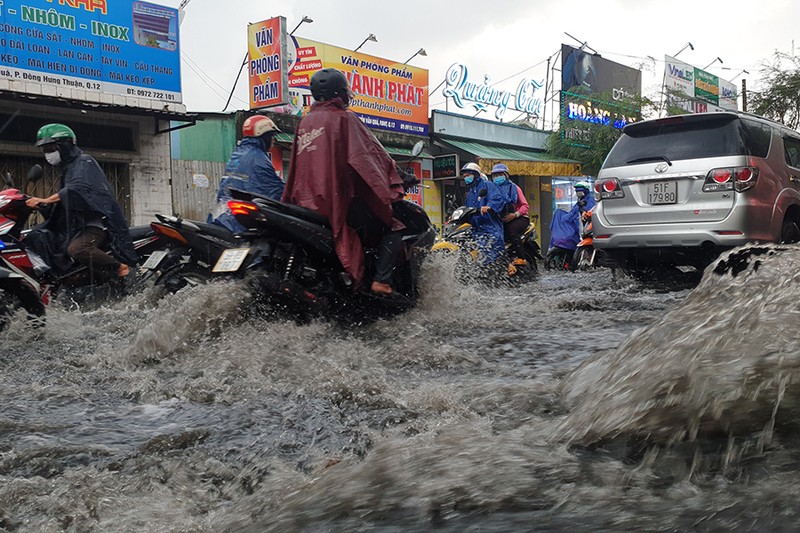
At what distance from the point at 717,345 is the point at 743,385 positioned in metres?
0.30

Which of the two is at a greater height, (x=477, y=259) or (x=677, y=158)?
(x=677, y=158)

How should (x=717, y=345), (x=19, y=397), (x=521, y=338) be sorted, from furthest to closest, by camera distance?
(x=521, y=338) → (x=19, y=397) → (x=717, y=345)

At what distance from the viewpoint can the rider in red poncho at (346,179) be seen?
196 inches

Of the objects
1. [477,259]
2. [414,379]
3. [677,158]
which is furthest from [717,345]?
[477,259]

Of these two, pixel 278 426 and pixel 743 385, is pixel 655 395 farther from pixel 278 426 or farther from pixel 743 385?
pixel 278 426

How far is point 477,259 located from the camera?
32.0 feet

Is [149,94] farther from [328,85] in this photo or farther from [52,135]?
[328,85]

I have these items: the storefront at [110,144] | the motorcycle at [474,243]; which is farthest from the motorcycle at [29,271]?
the storefront at [110,144]

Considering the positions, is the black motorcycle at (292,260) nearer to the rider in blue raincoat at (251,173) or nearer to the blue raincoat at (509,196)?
the rider in blue raincoat at (251,173)

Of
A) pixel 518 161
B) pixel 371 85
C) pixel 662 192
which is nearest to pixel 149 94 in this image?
pixel 371 85

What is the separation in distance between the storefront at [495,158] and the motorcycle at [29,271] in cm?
1338

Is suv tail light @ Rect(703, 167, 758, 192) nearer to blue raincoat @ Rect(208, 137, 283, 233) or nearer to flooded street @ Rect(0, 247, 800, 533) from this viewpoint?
flooded street @ Rect(0, 247, 800, 533)

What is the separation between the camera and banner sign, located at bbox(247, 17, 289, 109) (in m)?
16.4

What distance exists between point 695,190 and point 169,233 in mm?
4590
